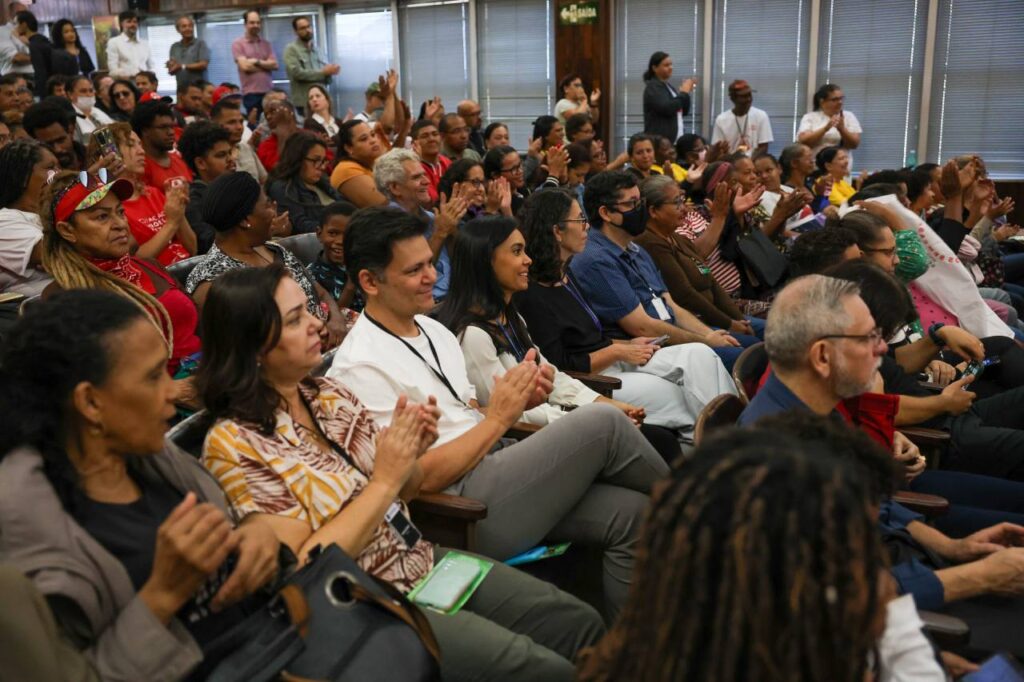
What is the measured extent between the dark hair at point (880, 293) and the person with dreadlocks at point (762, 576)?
1391 millimetres

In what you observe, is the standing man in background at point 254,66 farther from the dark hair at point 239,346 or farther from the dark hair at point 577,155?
the dark hair at point 239,346

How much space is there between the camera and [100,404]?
1336 millimetres

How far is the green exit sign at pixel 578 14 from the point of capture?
8.81 m

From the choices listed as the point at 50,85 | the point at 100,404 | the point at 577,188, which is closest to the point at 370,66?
the point at 50,85

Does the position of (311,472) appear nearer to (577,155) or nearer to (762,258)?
(762,258)

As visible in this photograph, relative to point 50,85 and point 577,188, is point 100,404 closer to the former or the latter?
point 577,188

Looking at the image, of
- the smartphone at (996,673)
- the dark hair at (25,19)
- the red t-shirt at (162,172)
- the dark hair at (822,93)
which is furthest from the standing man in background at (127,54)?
the smartphone at (996,673)

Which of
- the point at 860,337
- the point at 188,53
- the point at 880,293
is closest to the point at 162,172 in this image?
the point at 880,293

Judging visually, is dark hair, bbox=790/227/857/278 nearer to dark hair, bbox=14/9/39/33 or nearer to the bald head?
the bald head

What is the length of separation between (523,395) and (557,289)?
1158 mm

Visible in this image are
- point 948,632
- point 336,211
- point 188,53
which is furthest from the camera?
point 188,53

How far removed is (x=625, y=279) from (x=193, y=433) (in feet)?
7.20

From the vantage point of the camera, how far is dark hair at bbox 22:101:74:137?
4.38 meters

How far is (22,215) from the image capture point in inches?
119
